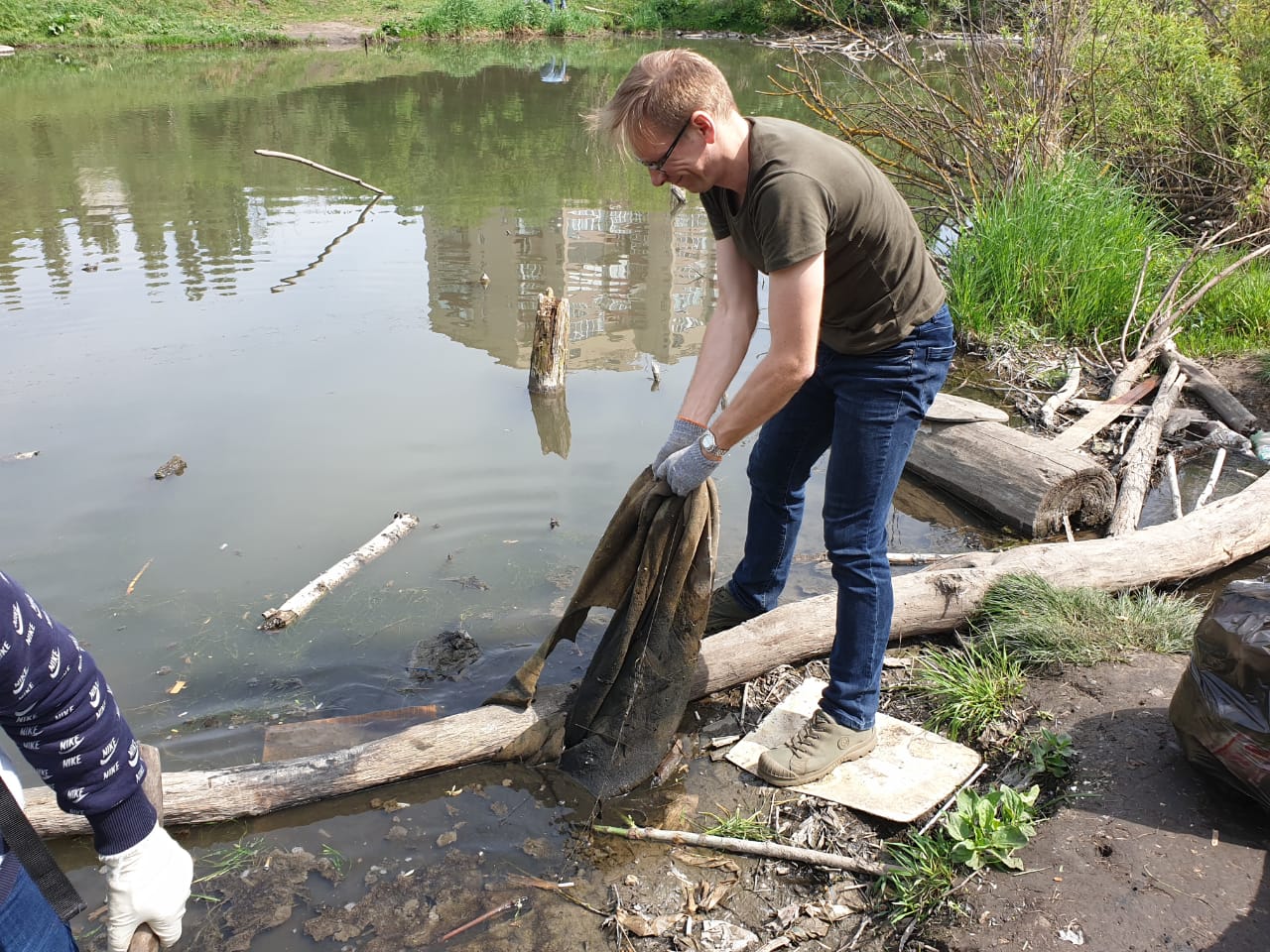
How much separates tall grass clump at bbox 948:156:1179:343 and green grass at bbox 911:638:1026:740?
15.5 feet

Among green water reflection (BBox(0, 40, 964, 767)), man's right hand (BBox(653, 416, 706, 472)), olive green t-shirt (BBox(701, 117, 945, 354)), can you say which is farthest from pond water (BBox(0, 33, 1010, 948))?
olive green t-shirt (BBox(701, 117, 945, 354))

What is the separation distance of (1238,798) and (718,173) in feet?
7.66

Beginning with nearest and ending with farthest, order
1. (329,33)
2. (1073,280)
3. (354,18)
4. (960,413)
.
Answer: (960,413)
(1073,280)
(329,33)
(354,18)

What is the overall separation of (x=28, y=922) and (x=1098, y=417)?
651 cm

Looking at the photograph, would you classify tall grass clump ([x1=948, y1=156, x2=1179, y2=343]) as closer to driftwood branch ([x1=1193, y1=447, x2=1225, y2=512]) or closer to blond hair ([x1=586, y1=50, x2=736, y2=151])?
driftwood branch ([x1=1193, y1=447, x2=1225, y2=512])

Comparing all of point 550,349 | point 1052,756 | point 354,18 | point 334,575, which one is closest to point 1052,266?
point 550,349

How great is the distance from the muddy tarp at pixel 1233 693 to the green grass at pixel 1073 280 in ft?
17.4

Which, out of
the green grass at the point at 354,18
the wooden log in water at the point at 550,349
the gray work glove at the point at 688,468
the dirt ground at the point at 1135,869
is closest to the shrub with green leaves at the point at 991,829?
the dirt ground at the point at 1135,869

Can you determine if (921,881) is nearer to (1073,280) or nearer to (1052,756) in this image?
(1052,756)

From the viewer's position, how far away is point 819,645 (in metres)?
3.80

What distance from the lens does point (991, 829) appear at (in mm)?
2680

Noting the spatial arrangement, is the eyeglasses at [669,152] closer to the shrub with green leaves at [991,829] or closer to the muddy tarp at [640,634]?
the muddy tarp at [640,634]

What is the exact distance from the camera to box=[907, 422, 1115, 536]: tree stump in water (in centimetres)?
523

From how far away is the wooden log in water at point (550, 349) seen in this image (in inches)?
273
